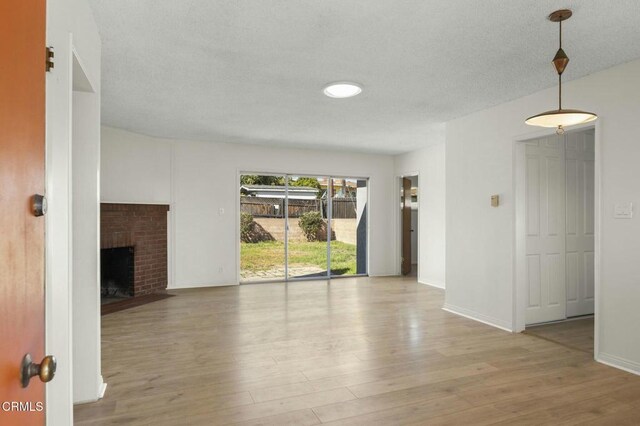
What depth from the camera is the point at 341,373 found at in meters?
2.96

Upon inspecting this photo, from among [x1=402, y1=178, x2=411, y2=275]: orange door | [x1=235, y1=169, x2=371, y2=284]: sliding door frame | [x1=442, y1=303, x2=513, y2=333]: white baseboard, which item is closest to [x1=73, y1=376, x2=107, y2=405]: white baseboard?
[x1=442, y1=303, x2=513, y2=333]: white baseboard

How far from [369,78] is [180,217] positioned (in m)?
4.27

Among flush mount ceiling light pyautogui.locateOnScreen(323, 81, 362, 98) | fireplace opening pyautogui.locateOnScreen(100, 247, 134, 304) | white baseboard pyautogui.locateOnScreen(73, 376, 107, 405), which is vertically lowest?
white baseboard pyautogui.locateOnScreen(73, 376, 107, 405)

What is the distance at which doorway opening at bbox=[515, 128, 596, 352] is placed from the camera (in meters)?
4.13

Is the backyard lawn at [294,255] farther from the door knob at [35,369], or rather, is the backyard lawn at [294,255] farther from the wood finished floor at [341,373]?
the door knob at [35,369]

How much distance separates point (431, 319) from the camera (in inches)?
178

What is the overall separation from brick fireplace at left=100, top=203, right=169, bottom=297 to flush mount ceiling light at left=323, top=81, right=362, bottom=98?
3.67 metres

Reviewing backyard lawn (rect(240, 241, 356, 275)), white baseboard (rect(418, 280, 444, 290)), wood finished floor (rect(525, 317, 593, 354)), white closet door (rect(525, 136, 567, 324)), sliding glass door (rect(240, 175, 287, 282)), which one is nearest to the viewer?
wood finished floor (rect(525, 317, 593, 354))

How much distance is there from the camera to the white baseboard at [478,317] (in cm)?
417

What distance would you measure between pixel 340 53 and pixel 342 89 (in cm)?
73

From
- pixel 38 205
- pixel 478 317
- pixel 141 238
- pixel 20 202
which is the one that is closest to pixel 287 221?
pixel 141 238

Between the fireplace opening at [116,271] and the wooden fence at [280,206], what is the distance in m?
2.09

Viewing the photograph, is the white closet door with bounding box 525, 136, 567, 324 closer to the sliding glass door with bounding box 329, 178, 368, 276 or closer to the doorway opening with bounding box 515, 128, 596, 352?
the doorway opening with bounding box 515, 128, 596, 352

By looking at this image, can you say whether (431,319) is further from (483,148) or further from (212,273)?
(212,273)
